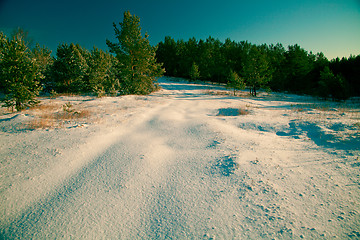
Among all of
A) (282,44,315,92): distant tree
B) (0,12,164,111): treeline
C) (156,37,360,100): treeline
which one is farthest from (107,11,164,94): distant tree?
(282,44,315,92): distant tree

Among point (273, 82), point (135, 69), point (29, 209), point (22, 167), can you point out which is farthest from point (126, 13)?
point (273, 82)

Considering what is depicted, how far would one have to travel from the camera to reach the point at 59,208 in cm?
283

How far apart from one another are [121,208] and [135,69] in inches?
757

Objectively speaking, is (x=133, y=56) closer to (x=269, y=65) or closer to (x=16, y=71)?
(x=16, y=71)

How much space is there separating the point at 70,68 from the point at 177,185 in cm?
2434

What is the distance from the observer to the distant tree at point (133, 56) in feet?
58.2

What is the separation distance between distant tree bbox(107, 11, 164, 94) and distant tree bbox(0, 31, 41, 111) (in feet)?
31.2

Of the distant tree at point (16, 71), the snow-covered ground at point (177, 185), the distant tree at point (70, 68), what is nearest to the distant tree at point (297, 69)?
the snow-covered ground at point (177, 185)

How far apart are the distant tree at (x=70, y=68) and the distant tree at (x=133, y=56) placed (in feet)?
18.2

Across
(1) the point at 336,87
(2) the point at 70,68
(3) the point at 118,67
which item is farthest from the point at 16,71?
(1) the point at 336,87

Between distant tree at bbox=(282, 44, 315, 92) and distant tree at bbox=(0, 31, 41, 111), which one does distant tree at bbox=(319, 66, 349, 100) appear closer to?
distant tree at bbox=(282, 44, 315, 92)

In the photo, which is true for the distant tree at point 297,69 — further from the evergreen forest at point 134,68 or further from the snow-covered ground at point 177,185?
the snow-covered ground at point 177,185

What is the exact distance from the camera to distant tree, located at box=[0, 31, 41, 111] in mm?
9305

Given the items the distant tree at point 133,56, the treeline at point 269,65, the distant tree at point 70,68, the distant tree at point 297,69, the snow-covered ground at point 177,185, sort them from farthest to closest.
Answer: the distant tree at point 297,69
the treeline at point 269,65
the distant tree at point 70,68
the distant tree at point 133,56
the snow-covered ground at point 177,185
